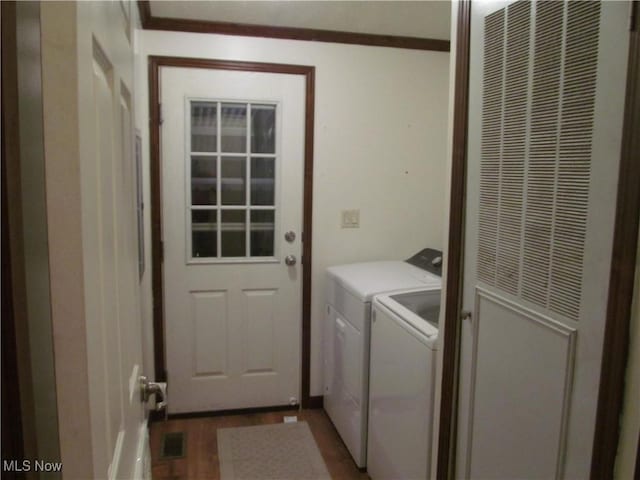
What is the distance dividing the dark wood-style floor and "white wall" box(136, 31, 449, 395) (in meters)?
0.28

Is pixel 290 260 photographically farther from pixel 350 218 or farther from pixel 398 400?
pixel 398 400

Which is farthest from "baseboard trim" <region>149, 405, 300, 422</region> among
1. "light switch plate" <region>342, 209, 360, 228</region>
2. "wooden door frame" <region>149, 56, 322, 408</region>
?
"light switch plate" <region>342, 209, 360, 228</region>

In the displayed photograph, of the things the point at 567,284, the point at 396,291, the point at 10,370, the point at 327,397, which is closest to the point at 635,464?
the point at 567,284

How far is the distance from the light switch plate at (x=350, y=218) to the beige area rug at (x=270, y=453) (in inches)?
46.2

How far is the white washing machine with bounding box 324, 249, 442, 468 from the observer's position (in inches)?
91.0

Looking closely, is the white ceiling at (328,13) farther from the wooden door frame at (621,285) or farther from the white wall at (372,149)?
the wooden door frame at (621,285)

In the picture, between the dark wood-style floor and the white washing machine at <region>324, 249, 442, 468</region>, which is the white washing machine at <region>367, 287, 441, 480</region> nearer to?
the white washing machine at <region>324, 249, 442, 468</region>

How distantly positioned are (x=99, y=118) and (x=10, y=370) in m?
0.34

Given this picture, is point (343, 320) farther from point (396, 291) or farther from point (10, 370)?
point (10, 370)

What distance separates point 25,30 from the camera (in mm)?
434

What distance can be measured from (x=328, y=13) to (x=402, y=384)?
1.78 metres

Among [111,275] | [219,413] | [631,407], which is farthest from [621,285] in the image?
[219,413]

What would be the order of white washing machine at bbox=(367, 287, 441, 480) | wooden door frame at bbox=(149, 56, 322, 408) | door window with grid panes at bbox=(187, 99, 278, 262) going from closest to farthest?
white washing machine at bbox=(367, 287, 441, 480) < wooden door frame at bbox=(149, 56, 322, 408) < door window with grid panes at bbox=(187, 99, 278, 262)

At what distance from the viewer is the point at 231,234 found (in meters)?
2.80
